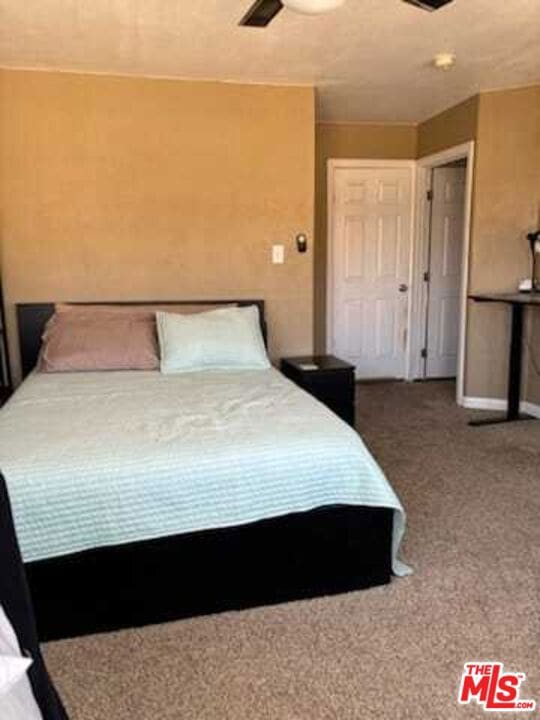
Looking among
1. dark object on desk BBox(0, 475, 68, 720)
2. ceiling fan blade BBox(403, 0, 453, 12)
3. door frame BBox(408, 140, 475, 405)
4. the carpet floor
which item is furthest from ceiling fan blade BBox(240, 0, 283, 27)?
door frame BBox(408, 140, 475, 405)

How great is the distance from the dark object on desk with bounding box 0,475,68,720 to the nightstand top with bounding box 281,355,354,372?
2813mm

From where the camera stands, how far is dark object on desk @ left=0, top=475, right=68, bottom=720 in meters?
0.79

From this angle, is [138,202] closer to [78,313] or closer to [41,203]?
[41,203]

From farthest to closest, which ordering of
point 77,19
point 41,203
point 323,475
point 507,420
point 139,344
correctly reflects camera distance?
point 507,420, point 41,203, point 139,344, point 77,19, point 323,475

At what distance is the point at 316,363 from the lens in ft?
12.4

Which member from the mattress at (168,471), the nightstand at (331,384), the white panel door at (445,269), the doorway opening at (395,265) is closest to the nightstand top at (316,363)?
the nightstand at (331,384)

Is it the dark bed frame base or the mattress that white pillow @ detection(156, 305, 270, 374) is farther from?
the dark bed frame base

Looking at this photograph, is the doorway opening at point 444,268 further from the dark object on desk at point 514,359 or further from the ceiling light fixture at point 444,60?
the ceiling light fixture at point 444,60

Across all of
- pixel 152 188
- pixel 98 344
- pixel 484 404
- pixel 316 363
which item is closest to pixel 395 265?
pixel 484 404

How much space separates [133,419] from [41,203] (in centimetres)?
211

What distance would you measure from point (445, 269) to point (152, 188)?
9.96 feet

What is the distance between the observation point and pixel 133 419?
2289 millimetres

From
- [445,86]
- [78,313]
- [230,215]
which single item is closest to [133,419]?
[78,313]

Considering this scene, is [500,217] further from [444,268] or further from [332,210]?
[332,210]
